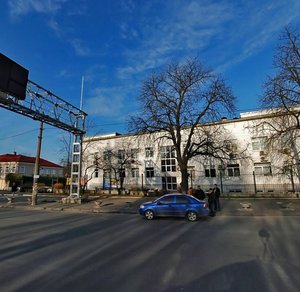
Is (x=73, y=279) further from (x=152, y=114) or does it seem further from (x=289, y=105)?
(x=289, y=105)

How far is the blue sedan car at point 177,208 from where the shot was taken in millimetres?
13336

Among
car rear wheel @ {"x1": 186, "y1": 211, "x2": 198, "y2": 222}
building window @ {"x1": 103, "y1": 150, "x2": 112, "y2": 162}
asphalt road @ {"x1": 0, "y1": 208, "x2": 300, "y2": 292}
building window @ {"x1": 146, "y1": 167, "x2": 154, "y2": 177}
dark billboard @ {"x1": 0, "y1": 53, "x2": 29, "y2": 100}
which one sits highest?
dark billboard @ {"x1": 0, "y1": 53, "x2": 29, "y2": 100}

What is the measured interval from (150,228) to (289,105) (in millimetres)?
16083

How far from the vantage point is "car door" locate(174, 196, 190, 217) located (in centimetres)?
1352

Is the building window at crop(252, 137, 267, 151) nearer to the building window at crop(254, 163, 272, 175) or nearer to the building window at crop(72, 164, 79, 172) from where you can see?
the building window at crop(254, 163, 272, 175)

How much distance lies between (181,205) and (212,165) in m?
21.7

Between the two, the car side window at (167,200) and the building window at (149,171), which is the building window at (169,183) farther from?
the car side window at (167,200)

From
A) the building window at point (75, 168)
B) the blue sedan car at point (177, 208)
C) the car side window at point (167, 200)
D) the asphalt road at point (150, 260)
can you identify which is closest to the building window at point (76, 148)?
the building window at point (75, 168)

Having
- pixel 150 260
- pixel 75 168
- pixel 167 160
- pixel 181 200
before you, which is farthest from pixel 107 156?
pixel 150 260

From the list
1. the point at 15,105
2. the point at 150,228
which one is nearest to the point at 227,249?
the point at 150,228

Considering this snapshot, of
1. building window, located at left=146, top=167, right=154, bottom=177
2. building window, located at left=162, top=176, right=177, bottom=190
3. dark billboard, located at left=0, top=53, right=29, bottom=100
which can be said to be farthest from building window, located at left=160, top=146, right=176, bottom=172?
dark billboard, located at left=0, top=53, right=29, bottom=100

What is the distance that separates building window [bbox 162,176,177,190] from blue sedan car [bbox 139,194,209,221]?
74.7 feet

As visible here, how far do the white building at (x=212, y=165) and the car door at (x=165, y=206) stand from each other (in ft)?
41.1

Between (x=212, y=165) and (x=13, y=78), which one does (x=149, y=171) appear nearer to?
(x=212, y=165)
